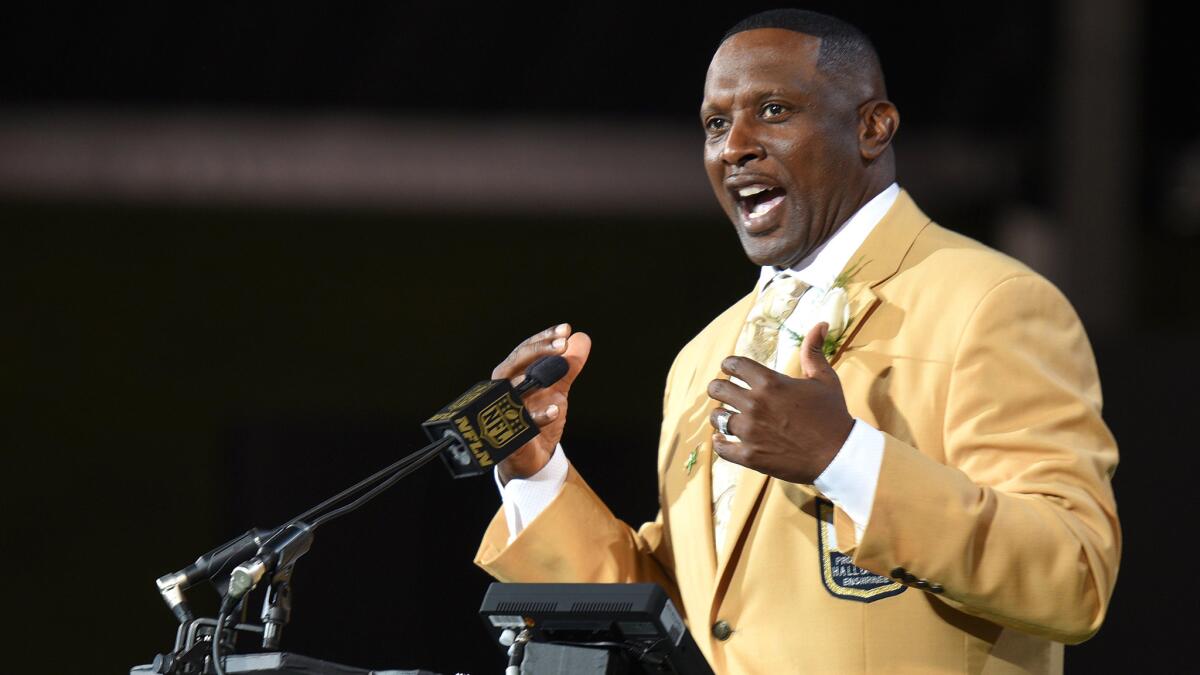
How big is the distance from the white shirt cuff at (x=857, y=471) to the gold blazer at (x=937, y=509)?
0.03 feet

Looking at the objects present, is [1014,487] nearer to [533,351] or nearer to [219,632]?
[533,351]

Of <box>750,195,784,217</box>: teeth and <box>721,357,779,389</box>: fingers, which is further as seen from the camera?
<box>750,195,784,217</box>: teeth

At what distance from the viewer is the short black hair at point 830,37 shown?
7.04 feet

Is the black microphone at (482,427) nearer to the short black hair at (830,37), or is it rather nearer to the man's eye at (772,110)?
the man's eye at (772,110)

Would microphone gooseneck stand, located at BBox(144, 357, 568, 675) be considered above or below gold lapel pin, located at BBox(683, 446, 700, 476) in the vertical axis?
above

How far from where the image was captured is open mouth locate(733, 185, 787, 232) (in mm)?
2137

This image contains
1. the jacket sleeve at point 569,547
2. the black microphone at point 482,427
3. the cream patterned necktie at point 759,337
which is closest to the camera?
the black microphone at point 482,427

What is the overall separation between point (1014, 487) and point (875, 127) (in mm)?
637

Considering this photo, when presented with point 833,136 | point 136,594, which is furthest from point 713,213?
point 833,136

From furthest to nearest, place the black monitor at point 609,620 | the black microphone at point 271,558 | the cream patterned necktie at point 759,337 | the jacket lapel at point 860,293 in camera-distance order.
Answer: the cream patterned necktie at point 759,337, the jacket lapel at point 860,293, the black microphone at point 271,558, the black monitor at point 609,620

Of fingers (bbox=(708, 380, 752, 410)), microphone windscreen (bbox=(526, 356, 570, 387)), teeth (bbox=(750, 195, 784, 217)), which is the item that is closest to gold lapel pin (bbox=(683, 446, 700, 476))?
microphone windscreen (bbox=(526, 356, 570, 387))

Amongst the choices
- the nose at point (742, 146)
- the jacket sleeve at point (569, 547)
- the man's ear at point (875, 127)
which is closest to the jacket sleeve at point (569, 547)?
the jacket sleeve at point (569, 547)

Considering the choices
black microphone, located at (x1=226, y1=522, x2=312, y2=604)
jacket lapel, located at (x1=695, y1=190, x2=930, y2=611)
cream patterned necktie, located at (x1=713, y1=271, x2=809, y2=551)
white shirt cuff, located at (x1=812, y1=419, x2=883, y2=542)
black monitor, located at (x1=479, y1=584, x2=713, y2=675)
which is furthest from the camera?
cream patterned necktie, located at (x1=713, y1=271, x2=809, y2=551)

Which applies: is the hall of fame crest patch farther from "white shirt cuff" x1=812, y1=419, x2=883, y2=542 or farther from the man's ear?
the man's ear
